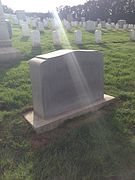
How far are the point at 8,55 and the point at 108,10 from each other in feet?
126

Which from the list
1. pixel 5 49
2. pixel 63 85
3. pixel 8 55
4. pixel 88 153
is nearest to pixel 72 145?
pixel 88 153

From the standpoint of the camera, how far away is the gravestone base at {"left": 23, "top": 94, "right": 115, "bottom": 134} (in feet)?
13.2

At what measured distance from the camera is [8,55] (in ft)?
28.4

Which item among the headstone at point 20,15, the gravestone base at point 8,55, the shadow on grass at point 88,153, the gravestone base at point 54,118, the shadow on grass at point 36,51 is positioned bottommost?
the shadow on grass at point 88,153

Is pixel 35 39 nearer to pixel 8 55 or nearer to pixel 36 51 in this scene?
pixel 36 51

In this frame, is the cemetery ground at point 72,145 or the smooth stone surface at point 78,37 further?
the smooth stone surface at point 78,37

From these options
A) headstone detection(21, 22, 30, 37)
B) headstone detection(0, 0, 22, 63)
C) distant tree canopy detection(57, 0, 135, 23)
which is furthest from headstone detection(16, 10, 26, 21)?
headstone detection(0, 0, 22, 63)

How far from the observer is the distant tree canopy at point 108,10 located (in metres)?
39.9

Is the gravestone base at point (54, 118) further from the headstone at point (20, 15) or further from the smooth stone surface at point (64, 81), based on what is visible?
the headstone at point (20, 15)

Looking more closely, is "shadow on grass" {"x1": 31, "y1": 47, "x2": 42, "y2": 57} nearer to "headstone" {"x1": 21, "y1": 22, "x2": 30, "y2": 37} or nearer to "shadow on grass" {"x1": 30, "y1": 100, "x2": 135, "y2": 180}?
"headstone" {"x1": 21, "y1": 22, "x2": 30, "y2": 37}

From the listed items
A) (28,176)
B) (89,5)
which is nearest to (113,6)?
(89,5)

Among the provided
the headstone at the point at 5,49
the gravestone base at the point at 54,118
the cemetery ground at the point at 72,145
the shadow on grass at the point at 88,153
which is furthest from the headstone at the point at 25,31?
the shadow on grass at the point at 88,153

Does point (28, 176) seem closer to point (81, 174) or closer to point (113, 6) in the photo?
point (81, 174)

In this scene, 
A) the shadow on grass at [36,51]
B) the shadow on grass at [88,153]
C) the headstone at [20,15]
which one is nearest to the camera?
the shadow on grass at [88,153]
